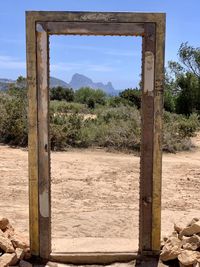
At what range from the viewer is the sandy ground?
5.27m

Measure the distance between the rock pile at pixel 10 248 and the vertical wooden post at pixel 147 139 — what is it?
44.7 inches

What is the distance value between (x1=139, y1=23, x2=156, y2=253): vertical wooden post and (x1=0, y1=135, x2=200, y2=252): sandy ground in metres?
0.37

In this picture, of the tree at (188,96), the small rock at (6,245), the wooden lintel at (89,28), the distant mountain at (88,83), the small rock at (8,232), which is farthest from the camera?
the tree at (188,96)

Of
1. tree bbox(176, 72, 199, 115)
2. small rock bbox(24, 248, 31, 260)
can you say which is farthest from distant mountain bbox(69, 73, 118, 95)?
small rock bbox(24, 248, 31, 260)

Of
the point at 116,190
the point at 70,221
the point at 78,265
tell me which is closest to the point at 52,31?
the point at 78,265

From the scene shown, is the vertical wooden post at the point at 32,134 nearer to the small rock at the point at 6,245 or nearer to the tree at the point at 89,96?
the small rock at the point at 6,245

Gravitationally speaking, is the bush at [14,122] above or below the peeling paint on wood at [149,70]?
below

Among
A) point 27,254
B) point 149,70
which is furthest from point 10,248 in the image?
point 149,70

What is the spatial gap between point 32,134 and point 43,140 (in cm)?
12


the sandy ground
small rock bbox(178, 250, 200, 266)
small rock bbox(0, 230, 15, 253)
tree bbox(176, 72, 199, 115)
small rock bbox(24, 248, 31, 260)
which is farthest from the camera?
tree bbox(176, 72, 199, 115)

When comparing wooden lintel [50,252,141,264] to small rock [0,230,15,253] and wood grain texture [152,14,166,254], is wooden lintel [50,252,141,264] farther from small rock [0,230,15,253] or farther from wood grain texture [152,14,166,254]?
small rock [0,230,15,253]

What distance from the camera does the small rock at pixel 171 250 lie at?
4.12m

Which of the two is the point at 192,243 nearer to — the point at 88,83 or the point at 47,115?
the point at 47,115

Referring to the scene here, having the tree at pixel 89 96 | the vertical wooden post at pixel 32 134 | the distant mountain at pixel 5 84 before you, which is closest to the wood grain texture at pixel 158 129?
the vertical wooden post at pixel 32 134
